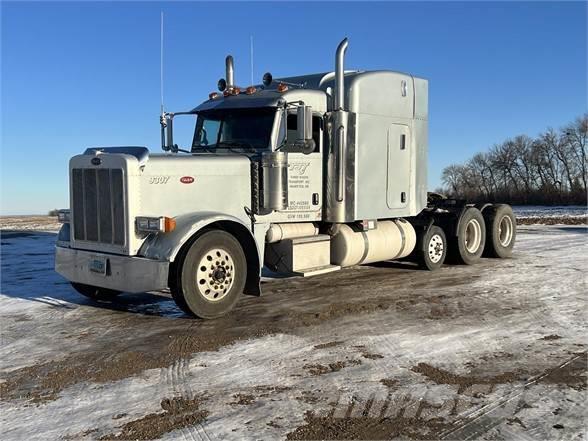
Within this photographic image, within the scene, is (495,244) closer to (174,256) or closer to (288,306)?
(288,306)

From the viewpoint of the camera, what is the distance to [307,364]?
527cm

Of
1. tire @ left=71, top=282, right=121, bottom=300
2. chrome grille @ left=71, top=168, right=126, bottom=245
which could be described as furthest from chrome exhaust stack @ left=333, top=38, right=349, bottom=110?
tire @ left=71, top=282, right=121, bottom=300

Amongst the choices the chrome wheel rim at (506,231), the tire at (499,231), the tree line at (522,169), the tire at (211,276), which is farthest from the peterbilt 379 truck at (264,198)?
the tree line at (522,169)

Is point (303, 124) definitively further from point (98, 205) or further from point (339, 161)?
point (98, 205)

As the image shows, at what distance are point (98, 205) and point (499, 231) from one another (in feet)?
29.7

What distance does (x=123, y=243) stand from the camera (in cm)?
686

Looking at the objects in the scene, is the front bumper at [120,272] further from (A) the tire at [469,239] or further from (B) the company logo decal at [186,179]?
(A) the tire at [469,239]

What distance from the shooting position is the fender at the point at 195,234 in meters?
6.63

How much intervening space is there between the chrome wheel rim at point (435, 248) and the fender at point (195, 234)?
14.7 feet

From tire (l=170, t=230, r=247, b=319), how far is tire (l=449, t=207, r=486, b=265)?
18.6ft

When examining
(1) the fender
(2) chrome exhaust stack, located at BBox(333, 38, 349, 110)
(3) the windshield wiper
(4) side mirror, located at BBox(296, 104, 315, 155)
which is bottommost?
(1) the fender

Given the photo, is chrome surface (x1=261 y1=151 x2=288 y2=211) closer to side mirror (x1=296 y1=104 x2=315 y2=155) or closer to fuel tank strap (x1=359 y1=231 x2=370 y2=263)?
side mirror (x1=296 y1=104 x2=315 y2=155)

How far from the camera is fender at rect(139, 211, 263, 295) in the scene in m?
6.63

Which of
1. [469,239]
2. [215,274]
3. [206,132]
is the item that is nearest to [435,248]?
[469,239]
